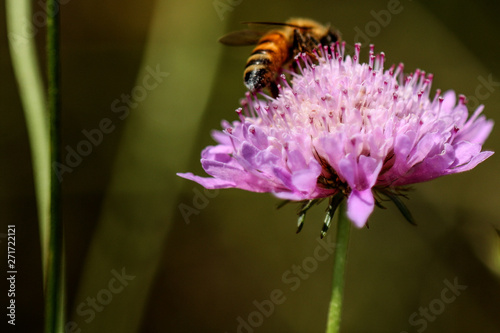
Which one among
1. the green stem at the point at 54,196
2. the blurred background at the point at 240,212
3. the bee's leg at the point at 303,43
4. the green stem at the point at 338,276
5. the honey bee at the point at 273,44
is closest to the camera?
the green stem at the point at 54,196

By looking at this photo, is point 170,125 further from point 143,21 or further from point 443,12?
point 443,12

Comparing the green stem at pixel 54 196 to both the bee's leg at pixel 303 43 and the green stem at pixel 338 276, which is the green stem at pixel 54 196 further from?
the bee's leg at pixel 303 43

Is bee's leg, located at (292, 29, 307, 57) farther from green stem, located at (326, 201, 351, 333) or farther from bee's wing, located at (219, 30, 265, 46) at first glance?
green stem, located at (326, 201, 351, 333)

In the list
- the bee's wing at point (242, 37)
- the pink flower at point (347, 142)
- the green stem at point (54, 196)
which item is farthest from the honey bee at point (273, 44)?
the green stem at point (54, 196)

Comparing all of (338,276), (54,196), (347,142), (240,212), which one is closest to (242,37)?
(347,142)

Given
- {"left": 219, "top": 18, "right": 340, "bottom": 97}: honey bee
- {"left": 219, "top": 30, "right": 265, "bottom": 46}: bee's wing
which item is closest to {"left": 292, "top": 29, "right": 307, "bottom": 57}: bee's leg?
{"left": 219, "top": 18, "right": 340, "bottom": 97}: honey bee

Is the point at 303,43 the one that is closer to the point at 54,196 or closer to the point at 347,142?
the point at 347,142

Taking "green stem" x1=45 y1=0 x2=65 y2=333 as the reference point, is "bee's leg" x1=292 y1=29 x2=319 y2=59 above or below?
above
